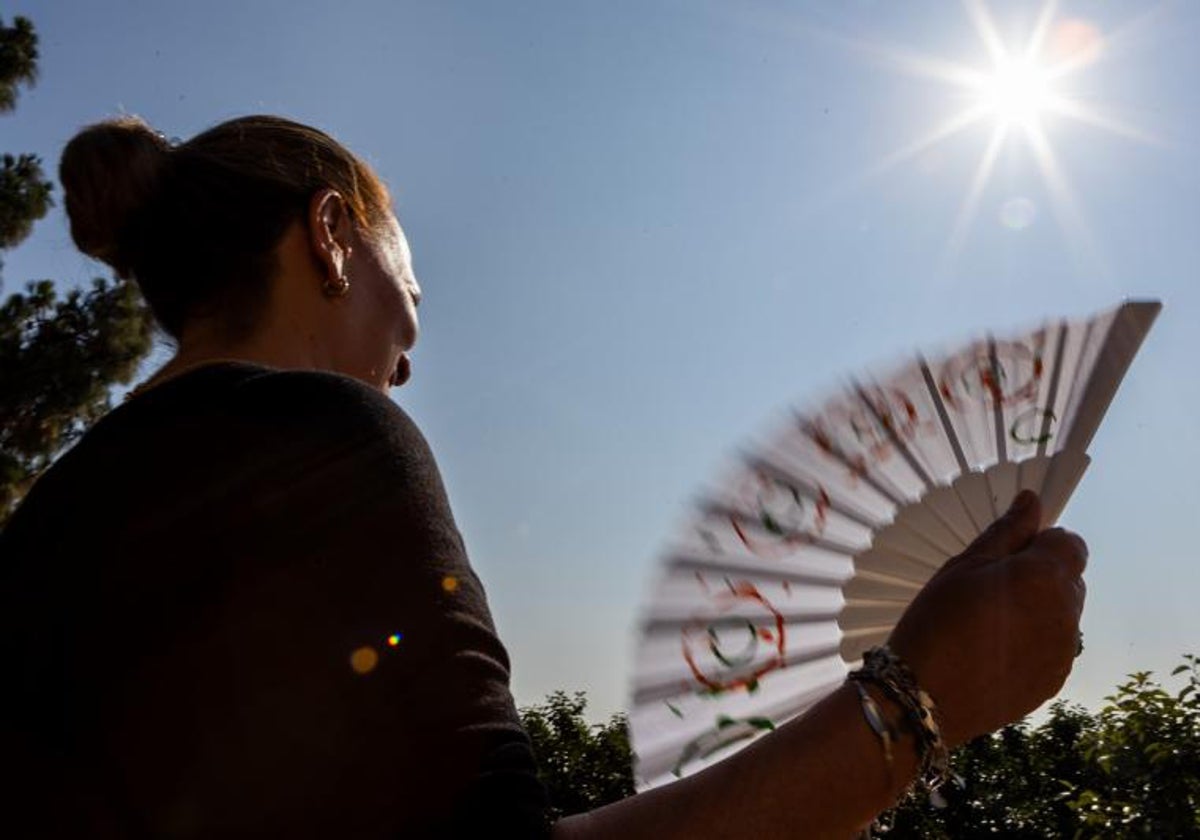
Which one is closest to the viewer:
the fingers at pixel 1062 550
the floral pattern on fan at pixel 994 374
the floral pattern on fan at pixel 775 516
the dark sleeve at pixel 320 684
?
the dark sleeve at pixel 320 684

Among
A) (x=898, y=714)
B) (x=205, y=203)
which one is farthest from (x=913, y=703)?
(x=205, y=203)

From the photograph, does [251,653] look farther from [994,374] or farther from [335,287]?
[994,374]

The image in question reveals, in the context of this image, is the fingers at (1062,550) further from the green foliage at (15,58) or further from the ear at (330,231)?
the green foliage at (15,58)

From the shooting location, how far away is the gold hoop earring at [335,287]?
→ 1457mm

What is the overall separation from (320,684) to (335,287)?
26.5 inches

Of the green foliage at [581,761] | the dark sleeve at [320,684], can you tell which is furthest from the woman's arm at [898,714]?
the green foliage at [581,761]

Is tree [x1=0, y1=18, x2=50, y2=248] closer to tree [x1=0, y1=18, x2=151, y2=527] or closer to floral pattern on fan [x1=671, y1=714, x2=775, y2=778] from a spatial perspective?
tree [x1=0, y1=18, x2=151, y2=527]

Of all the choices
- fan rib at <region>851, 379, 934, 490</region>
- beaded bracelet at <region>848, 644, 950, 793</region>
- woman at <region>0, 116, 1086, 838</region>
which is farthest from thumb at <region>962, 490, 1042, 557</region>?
fan rib at <region>851, 379, 934, 490</region>

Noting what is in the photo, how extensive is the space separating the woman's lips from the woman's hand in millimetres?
952

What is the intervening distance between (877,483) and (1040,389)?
30 centimetres

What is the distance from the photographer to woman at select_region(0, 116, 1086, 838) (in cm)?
94

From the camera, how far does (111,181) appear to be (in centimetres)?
154

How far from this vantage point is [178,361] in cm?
130

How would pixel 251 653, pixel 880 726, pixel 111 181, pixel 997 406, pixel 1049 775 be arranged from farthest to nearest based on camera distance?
1. pixel 1049 775
2. pixel 997 406
3. pixel 111 181
4. pixel 880 726
5. pixel 251 653
